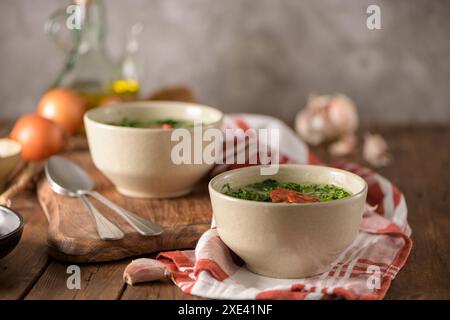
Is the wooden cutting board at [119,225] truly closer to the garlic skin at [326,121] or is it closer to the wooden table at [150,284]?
the wooden table at [150,284]

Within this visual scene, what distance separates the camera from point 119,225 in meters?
1.25

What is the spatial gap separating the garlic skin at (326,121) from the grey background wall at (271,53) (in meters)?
0.32

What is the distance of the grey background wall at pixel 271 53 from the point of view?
2.28 meters

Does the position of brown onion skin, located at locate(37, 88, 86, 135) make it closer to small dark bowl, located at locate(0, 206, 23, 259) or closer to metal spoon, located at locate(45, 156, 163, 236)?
metal spoon, located at locate(45, 156, 163, 236)

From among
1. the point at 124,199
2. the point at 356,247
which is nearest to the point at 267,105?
the point at 124,199

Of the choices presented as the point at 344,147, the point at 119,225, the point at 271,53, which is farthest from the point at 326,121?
the point at 119,225

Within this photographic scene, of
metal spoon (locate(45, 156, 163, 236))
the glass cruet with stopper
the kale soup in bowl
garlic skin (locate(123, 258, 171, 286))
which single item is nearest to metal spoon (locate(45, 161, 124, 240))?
metal spoon (locate(45, 156, 163, 236))

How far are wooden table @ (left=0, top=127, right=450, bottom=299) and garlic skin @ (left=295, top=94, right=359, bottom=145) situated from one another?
376mm

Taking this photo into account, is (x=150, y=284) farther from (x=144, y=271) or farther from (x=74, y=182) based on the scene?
(x=74, y=182)

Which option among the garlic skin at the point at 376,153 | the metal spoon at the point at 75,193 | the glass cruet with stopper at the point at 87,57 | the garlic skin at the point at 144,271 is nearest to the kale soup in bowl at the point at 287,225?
the garlic skin at the point at 144,271

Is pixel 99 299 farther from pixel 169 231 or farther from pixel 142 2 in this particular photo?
pixel 142 2

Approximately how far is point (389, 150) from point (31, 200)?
993 mm
